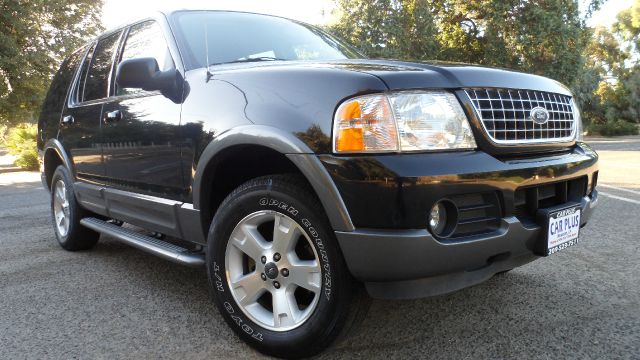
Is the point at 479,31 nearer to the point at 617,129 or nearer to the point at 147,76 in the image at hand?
the point at 617,129

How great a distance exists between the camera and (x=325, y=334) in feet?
6.64

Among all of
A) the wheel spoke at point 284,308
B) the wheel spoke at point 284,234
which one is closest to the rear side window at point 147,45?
the wheel spoke at point 284,234

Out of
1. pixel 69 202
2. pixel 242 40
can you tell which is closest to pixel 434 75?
pixel 242 40

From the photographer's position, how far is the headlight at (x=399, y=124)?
6.15ft

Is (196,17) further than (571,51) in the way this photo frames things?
No

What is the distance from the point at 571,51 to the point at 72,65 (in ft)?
69.6

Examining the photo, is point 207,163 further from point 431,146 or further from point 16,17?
point 16,17

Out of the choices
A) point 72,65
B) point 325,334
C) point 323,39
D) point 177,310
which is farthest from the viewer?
point 72,65

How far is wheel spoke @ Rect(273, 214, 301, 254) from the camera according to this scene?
211cm

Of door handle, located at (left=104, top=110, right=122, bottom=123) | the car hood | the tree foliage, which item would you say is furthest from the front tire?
the tree foliage

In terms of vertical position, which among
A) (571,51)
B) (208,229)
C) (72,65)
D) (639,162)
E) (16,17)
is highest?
(16,17)

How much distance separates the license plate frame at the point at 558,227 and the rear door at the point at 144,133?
5.90ft

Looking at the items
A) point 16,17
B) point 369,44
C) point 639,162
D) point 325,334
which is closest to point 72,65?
point 325,334

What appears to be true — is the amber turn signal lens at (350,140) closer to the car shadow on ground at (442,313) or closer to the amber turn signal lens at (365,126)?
the amber turn signal lens at (365,126)
